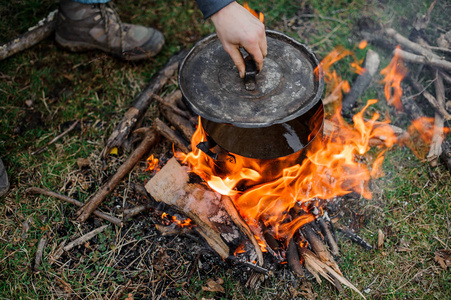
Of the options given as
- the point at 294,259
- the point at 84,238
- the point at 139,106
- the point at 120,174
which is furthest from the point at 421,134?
the point at 84,238

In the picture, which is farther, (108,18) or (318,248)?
(108,18)

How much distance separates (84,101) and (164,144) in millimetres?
1278

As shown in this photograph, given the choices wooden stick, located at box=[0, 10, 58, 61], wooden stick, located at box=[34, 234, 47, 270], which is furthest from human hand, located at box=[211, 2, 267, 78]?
wooden stick, located at box=[0, 10, 58, 61]

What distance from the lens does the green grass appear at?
2635mm

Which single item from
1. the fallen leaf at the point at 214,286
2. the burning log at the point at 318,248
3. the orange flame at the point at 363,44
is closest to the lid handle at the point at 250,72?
the burning log at the point at 318,248

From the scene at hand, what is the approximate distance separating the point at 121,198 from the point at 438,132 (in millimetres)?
3466

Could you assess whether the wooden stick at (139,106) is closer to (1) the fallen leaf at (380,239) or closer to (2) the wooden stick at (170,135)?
(2) the wooden stick at (170,135)

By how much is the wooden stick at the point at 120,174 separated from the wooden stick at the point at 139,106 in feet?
0.57

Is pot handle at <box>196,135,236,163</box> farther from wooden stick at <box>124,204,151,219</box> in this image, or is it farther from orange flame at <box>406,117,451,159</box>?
orange flame at <box>406,117,451,159</box>

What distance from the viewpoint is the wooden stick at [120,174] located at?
9.46 feet

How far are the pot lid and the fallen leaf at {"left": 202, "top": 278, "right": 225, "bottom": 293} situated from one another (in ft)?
4.76

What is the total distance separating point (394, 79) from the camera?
3.79 meters

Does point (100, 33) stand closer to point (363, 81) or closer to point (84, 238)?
point (84, 238)

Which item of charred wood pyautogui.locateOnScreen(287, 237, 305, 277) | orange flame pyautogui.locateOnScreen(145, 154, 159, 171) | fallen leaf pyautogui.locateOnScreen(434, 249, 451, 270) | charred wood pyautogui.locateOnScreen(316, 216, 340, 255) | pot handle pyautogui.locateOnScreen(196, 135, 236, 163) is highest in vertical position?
pot handle pyautogui.locateOnScreen(196, 135, 236, 163)
